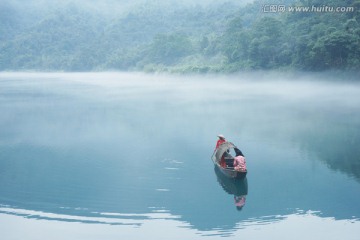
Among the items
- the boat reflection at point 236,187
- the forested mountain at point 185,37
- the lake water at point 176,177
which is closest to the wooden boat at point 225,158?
the boat reflection at point 236,187

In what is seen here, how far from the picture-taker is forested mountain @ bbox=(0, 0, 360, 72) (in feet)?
133

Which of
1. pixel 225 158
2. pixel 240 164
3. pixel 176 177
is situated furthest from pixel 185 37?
pixel 240 164

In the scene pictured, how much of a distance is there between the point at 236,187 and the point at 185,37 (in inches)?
2672

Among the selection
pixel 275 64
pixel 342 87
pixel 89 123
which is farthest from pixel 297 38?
pixel 89 123

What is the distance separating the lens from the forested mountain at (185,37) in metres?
40.4

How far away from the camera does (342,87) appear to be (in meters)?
38.4

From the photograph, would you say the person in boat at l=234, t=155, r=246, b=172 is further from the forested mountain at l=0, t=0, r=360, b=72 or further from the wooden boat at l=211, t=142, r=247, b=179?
the forested mountain at l=0, t=0, r=360, b=72

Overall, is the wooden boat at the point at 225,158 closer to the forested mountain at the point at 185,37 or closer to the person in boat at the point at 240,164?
the person in boat at the point at 240,164

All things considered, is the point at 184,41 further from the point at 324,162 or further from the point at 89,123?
the point at 324,162

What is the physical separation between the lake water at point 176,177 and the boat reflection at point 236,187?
4cm

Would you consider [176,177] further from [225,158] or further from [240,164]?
[240,164]

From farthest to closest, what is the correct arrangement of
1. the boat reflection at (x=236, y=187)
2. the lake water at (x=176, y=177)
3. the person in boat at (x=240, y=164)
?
the person in boat at (x=240, y=164) → the boat reflection at (x=236, y=187) → the lake water at (x=176, y=177)

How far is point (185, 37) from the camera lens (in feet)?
252

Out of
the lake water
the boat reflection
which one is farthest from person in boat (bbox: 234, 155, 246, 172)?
the lake water
